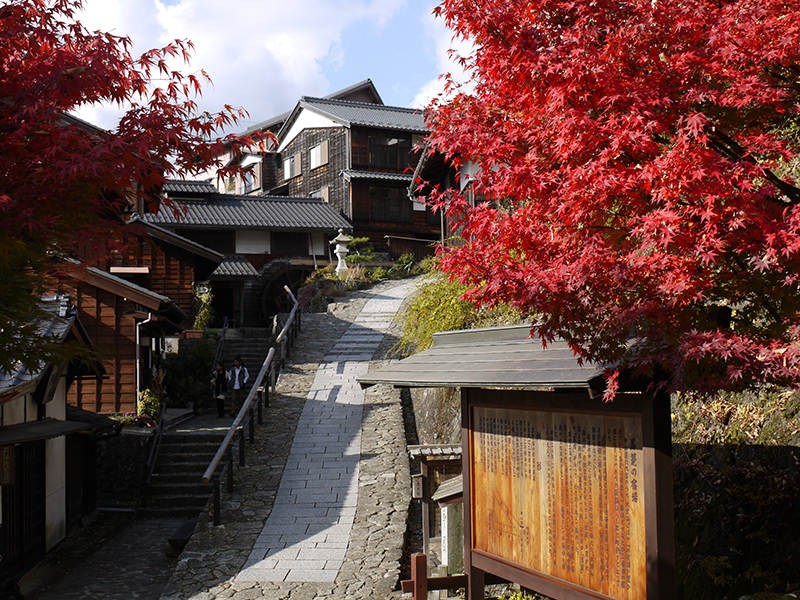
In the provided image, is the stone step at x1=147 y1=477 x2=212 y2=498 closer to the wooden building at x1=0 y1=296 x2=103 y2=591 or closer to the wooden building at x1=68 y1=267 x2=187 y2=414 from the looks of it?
the wooden building at x1=0 y1=296 x2=103 y2=591

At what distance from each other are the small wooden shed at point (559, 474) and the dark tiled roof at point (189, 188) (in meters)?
34.8

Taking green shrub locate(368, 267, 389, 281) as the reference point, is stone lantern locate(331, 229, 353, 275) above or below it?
above

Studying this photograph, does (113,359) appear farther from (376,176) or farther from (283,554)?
(376,176)

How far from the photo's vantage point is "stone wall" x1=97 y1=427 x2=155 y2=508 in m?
15.5

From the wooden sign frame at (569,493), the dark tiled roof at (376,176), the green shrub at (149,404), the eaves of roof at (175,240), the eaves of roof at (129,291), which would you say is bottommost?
the green shrub at (149,404)

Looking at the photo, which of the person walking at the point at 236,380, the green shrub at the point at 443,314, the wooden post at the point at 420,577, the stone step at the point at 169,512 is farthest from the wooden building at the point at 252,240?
the wooden post at the point at 420,577

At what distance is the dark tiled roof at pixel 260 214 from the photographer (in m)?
35.6

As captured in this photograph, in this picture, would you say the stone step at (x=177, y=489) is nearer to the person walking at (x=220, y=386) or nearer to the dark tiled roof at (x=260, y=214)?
the person walking at (x=220, y=386)

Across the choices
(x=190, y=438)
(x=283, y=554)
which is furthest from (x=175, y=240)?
(x=283, y=554)

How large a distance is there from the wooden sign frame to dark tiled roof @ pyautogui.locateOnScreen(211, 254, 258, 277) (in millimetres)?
29592

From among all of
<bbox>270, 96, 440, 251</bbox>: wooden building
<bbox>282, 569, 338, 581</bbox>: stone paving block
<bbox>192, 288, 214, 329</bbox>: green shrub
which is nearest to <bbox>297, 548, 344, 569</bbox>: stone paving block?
<bbox>282, 569, 338, 581</bbox>: stone paving block

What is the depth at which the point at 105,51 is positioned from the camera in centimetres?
624

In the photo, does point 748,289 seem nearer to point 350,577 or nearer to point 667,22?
point 667,22

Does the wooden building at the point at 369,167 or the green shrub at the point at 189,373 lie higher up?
the wooden building at the point at 369,167
